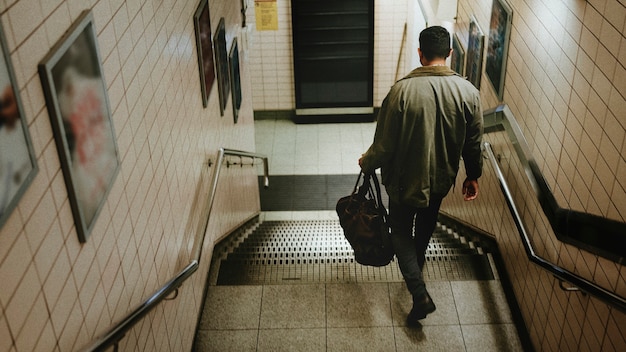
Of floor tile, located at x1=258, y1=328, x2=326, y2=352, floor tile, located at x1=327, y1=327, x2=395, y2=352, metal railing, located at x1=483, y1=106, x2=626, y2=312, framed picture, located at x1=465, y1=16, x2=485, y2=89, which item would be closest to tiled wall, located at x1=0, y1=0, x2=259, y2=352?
floor tile, located at x1=258, y1=328, x2=326, y2=352

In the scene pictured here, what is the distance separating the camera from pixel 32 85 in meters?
1.72

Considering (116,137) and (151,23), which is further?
(151,23)

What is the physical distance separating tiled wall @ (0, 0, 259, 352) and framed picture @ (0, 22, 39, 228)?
55 millimetres

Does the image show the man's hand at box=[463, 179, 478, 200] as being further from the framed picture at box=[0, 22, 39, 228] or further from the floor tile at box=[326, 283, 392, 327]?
the framed picture at box=[0, 22, 39, 228]

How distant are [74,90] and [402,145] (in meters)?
1.95

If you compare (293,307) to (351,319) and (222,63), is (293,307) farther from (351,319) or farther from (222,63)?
(222,63)

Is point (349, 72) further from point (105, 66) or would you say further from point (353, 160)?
point (105, 66)

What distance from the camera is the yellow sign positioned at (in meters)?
8.49

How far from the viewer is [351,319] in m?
3.82

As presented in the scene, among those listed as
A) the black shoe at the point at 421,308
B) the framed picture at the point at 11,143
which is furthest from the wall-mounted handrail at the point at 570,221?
the framed picture at the point at 11,143

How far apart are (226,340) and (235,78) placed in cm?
249

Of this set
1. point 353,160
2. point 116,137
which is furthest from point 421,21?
point 116,137

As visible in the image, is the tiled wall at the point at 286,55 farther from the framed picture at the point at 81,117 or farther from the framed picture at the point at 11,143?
the framed picture at the point at 11,143

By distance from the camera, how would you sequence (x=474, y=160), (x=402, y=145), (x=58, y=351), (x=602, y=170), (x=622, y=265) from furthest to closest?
1. (x=474, y=160)
2. (x=402, y=145)
3. (x=602, y=170)
4. (x=622, y=265)
5. (x=58, y=351)
